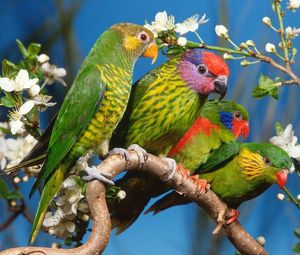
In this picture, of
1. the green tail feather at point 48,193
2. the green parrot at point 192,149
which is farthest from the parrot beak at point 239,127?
the green tail feather at point 48,193

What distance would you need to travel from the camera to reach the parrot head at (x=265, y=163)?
211 centimetres

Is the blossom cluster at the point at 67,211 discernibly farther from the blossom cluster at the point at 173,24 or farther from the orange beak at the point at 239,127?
the orange beak at the point at 239,127

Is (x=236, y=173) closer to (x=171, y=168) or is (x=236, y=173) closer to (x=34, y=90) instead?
(x=171, y=168)

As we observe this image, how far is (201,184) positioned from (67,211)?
0.48 meters

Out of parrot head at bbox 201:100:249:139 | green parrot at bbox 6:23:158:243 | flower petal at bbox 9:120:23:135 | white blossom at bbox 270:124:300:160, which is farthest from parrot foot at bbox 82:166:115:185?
white blossom at bbox 270:124:300:160

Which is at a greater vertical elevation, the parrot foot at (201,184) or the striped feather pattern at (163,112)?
the striped feather pattern at (163,112)

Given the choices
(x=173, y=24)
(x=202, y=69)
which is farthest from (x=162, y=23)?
(x=202, y=69)

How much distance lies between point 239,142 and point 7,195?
93 cm

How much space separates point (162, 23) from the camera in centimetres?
197

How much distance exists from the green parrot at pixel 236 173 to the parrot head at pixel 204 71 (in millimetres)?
313

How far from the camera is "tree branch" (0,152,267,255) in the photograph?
5.07ft

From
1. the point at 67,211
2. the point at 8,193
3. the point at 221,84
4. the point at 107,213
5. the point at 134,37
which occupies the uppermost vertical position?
the point at 134,37

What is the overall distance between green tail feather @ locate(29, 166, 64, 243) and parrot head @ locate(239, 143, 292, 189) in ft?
2.57

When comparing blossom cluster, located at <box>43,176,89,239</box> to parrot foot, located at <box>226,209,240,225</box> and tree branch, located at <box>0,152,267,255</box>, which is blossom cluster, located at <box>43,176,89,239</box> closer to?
tree branch, located at <box>0,152,267,255</box>
